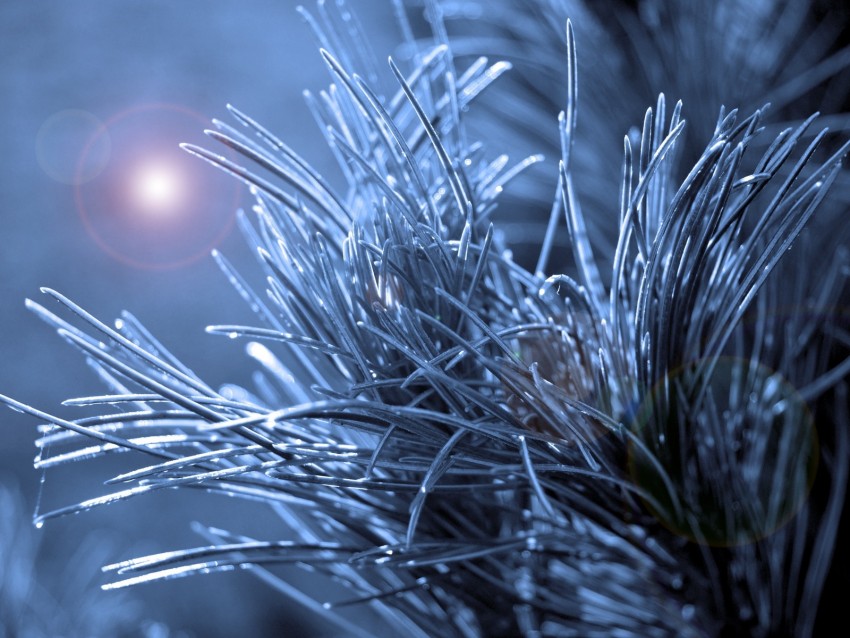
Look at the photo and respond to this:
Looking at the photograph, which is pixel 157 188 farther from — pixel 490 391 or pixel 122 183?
pixel 490 391

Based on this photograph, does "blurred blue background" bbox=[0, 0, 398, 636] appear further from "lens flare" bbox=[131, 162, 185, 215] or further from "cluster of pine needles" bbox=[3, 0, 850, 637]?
"cluster of pine needles" bbox=[3, 0, 850, 637]

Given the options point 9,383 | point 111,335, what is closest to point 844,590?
point 111,335

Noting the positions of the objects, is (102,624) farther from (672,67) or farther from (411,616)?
(672,67)

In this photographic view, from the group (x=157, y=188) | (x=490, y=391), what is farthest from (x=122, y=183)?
(x=490, y=391)

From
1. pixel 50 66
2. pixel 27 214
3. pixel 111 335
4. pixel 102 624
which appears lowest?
pixel 102 624

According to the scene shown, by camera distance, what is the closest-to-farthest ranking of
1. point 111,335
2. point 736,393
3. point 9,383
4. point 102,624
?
point 111,335, point 736,393, point 102,624, point 9,383

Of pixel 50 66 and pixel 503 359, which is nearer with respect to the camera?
pixel 503 359
